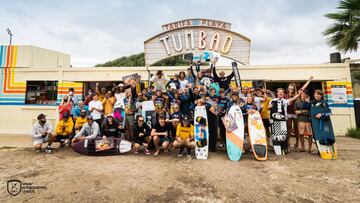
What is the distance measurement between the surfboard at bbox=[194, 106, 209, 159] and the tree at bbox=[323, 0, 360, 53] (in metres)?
6.59

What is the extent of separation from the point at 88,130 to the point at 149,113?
78.3 inches

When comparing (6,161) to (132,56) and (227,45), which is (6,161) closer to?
(227,45)

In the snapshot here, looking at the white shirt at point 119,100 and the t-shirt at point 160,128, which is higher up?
the white shirt at point 119,100

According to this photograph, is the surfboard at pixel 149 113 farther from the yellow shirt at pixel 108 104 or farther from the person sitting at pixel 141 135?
the yellow shirt at pixel 108 104

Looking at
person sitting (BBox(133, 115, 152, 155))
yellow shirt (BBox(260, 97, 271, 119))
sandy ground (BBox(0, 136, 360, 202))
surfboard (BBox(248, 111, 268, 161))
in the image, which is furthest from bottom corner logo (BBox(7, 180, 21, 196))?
yellow shirt (BBox(260, 97, 271, 119))

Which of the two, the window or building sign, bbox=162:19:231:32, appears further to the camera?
the window

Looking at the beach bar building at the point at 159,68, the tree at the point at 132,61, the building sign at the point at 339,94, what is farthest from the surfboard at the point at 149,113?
the tree at the point at 132,61

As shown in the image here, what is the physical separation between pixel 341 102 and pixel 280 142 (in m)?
5.51

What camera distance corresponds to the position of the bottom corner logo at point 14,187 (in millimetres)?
3039

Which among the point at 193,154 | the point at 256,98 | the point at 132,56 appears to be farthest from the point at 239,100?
the point at 132,56

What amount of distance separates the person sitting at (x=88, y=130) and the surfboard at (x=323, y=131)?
6.45 meters

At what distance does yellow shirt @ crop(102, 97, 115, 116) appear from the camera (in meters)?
6.38

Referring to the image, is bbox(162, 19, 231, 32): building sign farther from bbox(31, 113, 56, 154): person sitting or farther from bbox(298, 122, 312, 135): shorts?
bbox(31, 113, 56, 154): person sitting

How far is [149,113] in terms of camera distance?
5.77 meters
